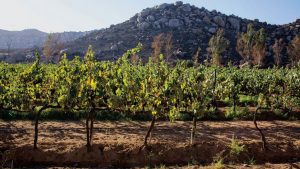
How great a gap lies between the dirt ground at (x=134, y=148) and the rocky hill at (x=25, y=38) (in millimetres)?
139553

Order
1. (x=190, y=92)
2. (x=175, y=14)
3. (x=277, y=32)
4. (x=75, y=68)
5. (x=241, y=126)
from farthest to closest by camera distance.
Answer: (x=175, y=14), (x=277, y=32), (x=241, y=126), (x=190, y=92), (x=75, y=68)

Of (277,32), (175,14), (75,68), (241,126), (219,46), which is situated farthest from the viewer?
(175,14)

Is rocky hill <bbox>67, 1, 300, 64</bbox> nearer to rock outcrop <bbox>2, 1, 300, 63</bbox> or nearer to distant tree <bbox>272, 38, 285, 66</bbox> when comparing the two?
rock outcrop <bbox>2, 1, 300, 63</bbox>

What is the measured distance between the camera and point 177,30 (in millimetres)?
92125

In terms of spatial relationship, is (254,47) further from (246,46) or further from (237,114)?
(237,114)

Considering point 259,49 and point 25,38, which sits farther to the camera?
point 25,38

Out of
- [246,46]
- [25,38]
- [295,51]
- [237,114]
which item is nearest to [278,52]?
[295,51]

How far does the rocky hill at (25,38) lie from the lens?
152 m

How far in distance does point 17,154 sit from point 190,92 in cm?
792

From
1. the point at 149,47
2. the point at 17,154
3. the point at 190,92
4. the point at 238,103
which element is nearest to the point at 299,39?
the point at 149,47

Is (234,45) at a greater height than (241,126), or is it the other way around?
(234,45)

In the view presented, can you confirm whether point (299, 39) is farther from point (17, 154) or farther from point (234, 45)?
point (17, 154)

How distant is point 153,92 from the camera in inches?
593

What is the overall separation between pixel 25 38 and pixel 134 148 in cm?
15791
